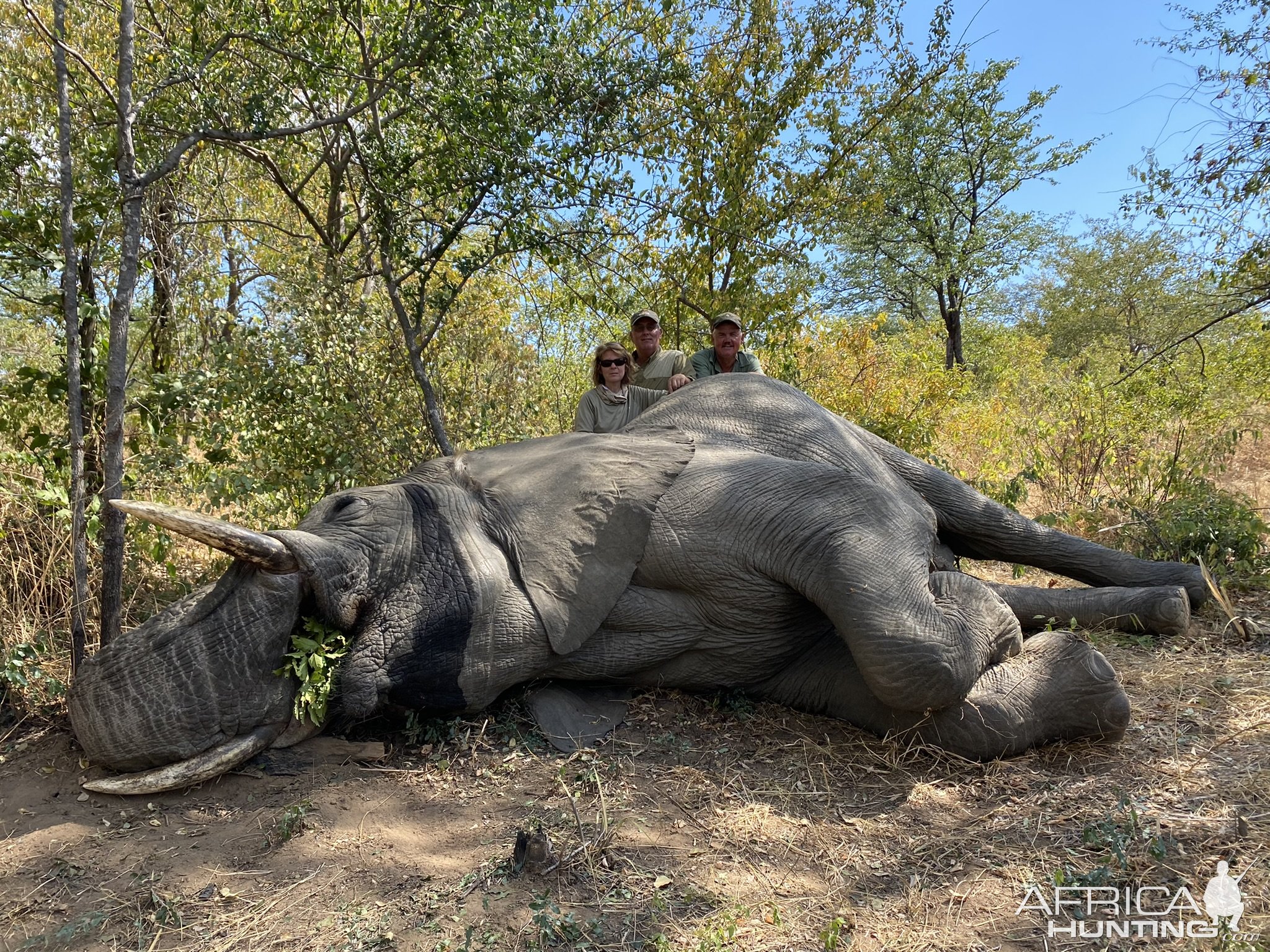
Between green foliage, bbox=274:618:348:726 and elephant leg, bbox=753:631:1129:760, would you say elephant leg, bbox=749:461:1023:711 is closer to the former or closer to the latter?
elephant leg, bbox=753:631:1129:760

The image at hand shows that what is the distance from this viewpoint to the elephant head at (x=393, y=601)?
2.80 meters

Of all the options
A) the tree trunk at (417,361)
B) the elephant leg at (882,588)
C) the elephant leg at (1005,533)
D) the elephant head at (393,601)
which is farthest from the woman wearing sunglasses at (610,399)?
the elephant leg at (882,588)

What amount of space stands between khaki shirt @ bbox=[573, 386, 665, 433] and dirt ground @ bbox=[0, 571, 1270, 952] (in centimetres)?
228

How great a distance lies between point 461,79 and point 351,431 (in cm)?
233

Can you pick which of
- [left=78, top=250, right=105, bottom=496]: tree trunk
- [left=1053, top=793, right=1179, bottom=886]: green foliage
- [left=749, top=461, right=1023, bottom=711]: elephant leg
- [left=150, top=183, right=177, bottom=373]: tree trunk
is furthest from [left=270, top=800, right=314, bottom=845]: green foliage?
[left=150, top=183, right=177, bottom=373]: tree trunk

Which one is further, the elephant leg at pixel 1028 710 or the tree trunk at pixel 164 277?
the tree trunk at pixel 164 277

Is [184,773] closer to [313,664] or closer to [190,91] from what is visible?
[313,664]

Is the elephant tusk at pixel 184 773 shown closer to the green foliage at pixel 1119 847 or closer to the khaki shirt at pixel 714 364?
the green foliage at pixel 1119 847

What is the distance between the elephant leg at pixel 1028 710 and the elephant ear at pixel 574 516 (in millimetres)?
1212

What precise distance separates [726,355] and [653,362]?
58 centimetres

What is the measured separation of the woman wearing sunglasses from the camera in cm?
529

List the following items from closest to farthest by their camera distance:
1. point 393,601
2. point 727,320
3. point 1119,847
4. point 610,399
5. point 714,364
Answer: point 1119,847, point 393,601, point 610,399, point 727,320, point 714,364

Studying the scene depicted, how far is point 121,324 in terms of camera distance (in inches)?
130

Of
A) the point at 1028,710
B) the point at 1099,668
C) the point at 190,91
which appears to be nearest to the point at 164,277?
the point at 190,91
